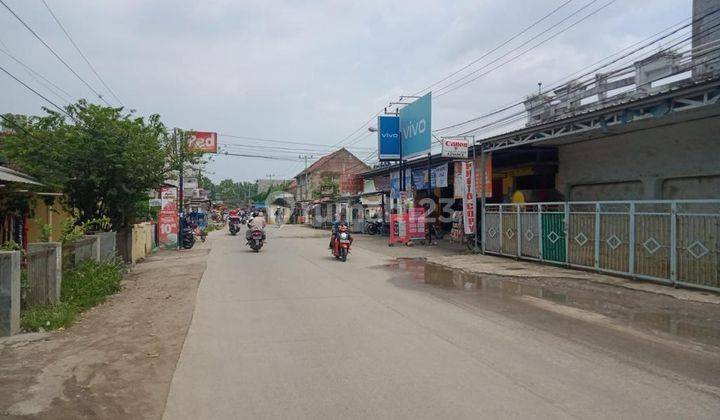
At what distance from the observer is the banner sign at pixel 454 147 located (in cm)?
1978

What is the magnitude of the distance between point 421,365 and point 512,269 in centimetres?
985

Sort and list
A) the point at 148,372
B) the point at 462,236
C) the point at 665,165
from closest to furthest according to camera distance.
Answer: the point at 148,372
the point at 665,165
the point at 462,236

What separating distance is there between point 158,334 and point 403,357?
3695 mm

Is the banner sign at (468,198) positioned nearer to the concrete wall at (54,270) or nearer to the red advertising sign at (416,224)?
the red advertising sign at (416,224)

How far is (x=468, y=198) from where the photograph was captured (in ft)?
65.7

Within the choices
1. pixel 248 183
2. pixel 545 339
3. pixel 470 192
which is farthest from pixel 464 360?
pixel 248 183

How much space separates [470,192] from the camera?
2002 centimetres

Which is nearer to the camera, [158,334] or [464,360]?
[464,360]

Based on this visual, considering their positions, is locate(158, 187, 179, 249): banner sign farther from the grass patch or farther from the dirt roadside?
the dirt roadside

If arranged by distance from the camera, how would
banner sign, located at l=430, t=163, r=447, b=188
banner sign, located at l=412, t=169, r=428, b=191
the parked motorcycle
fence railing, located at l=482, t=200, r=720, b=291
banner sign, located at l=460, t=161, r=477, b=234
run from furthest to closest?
the parked motorcycle → banner sign, located at l=412, t=169, r=428, b=191 → banner sign, located at l=430, t=163, r=447, b=188 → banner sign, located at l=460, t=161, r=477, b=234 → fence railing, located at l=482, t=200, r=720, b=291

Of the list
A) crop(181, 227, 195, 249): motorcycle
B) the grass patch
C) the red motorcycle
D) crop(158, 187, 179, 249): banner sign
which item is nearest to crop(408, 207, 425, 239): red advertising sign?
the red motorcycle

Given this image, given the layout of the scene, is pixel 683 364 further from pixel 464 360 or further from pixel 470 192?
pixel 470 192

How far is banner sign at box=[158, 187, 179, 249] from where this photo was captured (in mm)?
24094

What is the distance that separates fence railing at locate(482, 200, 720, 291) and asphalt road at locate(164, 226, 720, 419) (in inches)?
157
